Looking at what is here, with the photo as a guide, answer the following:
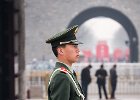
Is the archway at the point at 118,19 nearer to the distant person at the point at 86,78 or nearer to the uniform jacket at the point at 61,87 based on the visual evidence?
the distant person at the point at 86,78

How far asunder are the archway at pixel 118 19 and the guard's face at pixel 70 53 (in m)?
35.1

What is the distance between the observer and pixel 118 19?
44000mm

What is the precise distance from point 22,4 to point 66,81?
6254 millimetres

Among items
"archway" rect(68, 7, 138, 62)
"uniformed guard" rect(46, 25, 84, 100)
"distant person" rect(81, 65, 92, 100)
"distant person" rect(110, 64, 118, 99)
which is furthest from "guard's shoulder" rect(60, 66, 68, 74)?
"archway" rect(68, 7, 138, 62)

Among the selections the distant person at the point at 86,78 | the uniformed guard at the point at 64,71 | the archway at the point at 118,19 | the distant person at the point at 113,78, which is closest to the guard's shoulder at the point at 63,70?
the uniformed guard at the point at 64,71

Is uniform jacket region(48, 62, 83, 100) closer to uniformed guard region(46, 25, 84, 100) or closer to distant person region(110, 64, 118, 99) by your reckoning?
uniformed guard region(46, 25, 84, 100)

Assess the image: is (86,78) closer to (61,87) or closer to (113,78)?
(113,78)

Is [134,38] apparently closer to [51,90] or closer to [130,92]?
[130,92]

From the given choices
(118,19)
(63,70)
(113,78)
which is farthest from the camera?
(118,19)

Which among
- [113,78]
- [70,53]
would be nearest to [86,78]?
[113,78]

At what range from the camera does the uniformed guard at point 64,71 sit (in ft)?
16.0

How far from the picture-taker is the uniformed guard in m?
4.87

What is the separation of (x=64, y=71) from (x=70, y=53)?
6.0 inches

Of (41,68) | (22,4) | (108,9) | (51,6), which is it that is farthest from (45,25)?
(22,4)
